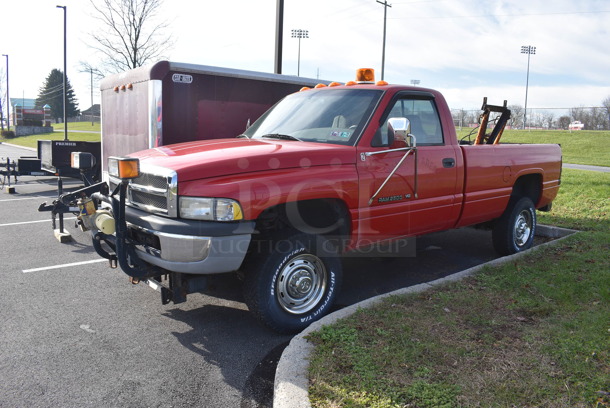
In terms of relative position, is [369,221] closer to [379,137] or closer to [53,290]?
[379,137]

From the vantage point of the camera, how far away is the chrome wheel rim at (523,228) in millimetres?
6715

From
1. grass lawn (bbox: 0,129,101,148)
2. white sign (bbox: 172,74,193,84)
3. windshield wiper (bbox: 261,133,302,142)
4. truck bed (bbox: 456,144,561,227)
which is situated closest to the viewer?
windshield wiper (bbox: 261,133,302,142)

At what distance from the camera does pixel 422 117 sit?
5.30 m

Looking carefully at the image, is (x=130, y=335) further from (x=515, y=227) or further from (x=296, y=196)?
(x=515, y=227)

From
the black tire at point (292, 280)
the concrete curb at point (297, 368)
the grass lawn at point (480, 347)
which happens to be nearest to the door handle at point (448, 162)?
the grass lawn at point (480, 347)

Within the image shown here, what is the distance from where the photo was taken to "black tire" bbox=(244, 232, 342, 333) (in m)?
3.95

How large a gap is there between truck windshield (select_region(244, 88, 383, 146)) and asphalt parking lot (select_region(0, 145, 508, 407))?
5.17ft

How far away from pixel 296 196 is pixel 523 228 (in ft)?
13.7

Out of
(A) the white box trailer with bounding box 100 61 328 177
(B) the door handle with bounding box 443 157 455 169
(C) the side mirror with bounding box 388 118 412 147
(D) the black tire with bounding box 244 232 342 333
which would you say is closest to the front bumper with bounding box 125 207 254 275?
(D) the black tire with bounding box 244 232 342 333

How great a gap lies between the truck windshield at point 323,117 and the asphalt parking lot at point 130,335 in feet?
5.17

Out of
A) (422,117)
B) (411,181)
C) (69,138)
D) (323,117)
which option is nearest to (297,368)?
(411,181)

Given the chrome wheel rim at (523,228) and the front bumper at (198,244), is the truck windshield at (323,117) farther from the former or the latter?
the chrome wheel rim at (523,228)

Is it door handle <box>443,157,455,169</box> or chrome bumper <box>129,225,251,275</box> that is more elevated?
door handle <box>443,157,455,169</box>

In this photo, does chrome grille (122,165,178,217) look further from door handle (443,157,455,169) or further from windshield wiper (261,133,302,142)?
door handle (443,157,455,169)
